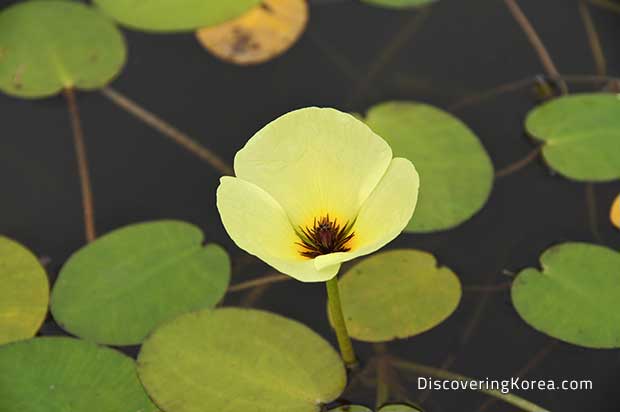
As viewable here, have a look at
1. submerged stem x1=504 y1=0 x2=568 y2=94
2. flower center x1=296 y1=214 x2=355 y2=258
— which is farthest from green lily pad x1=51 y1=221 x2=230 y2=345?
submerged stem x1=504 y1=0 x2=568 y2=94

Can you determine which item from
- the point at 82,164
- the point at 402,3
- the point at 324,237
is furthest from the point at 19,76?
the point at 324,237

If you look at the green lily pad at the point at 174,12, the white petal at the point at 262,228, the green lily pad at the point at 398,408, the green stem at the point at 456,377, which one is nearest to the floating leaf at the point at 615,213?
the green stem at the point at 456,377

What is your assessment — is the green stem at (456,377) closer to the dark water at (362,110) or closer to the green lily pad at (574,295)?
the dark water at (362,110)

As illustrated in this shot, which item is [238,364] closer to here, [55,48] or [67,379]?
[67,379]

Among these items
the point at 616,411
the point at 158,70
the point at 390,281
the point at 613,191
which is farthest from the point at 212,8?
the point at 616,411

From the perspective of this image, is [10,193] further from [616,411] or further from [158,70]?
[616,411]

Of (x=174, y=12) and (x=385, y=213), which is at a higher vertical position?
(x=385, y=213)
